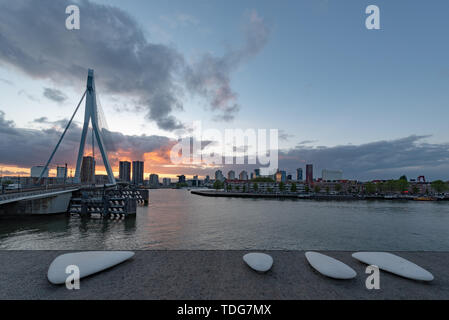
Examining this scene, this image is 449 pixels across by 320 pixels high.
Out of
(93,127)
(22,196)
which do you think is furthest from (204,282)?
(93,127)

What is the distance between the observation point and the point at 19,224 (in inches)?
923

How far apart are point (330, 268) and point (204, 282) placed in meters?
4.34

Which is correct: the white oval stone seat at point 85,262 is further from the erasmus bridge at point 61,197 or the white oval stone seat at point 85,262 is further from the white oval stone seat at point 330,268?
the erasmus bridge at point 61,197

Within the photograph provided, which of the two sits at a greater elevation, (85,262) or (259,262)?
(85,262)

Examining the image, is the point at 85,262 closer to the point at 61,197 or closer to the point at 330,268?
the point at 330,268

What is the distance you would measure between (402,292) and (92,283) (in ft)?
31.0

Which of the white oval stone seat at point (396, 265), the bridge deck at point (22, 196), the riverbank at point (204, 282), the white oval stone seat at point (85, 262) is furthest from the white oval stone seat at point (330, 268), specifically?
the bridge deck at point (22, 196)

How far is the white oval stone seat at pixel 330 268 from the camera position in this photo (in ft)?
22.0

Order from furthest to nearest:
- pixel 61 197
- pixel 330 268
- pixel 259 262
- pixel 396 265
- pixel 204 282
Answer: pixel 61 197
pixel 259 262
pixel 396 265
pixel 330 268
pixel 204 282

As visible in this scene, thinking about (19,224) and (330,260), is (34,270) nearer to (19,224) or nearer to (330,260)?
(330,260)

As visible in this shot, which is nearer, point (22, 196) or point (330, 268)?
point (330, 268)

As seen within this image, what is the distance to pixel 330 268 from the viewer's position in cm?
708

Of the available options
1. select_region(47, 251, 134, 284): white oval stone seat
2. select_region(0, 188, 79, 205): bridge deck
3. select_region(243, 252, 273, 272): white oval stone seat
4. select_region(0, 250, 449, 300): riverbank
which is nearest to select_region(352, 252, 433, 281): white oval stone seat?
select_region(0, 250, 449, 300): riverbank
